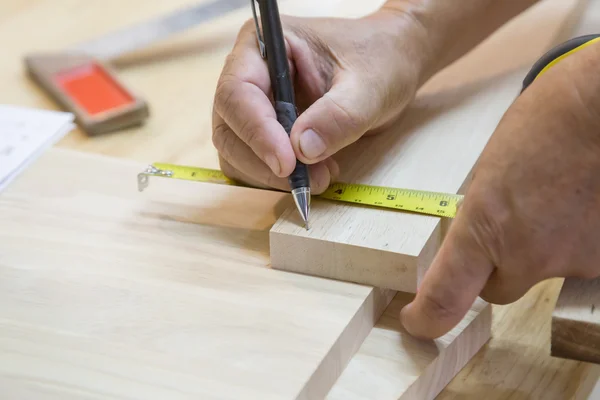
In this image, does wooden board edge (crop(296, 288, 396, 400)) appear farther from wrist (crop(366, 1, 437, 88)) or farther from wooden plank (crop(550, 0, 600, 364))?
wrist (crop(366, 1, 437, 88))

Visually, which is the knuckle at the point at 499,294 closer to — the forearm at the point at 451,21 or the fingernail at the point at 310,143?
the fingernail at the point at 310,143

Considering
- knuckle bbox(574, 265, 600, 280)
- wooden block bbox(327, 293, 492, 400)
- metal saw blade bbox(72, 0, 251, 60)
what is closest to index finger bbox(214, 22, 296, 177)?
wooden block bbox(327, 293, 492, 400)

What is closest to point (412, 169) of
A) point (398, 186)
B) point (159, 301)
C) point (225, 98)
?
point (398, 186)

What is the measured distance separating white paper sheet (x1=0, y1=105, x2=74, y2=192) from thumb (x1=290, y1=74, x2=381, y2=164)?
46cm

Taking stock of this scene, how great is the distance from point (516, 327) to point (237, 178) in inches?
15.5

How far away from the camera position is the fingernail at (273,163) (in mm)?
874

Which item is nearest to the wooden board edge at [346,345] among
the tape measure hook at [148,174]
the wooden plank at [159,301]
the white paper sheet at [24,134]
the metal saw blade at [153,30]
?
the wooden plank at [159,301]

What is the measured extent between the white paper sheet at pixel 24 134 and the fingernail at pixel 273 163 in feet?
1.38

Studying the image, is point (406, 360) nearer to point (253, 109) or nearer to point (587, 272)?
point (587, 272)

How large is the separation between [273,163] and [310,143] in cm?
5

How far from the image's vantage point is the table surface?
812 mm

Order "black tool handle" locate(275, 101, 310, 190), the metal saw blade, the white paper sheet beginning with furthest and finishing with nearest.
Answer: the metal saw blade < the white paper sheet < "black tool handle" locate(275, 101, 310, 190)

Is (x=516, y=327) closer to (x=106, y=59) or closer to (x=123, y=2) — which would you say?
(x=106, y=59)

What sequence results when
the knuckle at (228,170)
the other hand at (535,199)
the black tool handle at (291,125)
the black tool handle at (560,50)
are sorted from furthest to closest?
the knuckle at (228,170)
the black tool handle at (291,125)
the black tool handle at (560,50)
the other hand at (535,199)
